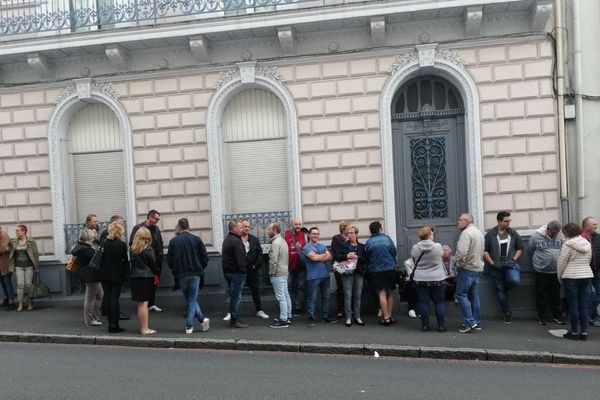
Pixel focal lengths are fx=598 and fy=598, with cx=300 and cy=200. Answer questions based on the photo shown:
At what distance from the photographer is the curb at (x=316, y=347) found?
7707 millimetres

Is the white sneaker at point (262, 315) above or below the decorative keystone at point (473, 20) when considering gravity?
below

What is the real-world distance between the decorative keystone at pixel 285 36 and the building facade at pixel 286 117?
42 mm

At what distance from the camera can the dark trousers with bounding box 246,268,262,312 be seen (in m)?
10.1

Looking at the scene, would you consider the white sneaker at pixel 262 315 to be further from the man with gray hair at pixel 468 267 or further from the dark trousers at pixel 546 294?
the dark trousers at pixel 546 294

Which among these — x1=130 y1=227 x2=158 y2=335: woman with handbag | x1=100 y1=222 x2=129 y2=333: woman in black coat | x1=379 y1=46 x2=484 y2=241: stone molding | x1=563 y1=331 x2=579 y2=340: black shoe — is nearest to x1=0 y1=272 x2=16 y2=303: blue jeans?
x1=100 y1=222 x2=129 y2=333: woman in black coat

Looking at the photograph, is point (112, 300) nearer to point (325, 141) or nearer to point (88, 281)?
point (88, 281)

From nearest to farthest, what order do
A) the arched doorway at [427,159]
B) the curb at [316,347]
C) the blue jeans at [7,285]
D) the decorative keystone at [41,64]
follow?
the curb at [316,347], the arched doorway at [427,159], the blue jeans at [7,285], the decorative keystone at [41,64]

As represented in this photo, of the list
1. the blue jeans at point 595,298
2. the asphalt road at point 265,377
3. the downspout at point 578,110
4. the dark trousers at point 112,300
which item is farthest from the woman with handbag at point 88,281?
the downspout at point 578,110

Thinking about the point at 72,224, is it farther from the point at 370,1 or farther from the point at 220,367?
the point at 370,1

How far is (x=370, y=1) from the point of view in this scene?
34.1 feet

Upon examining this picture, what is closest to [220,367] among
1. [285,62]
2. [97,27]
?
[285,62]

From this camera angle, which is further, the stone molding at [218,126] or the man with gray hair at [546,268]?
the stone molding at [218,126]

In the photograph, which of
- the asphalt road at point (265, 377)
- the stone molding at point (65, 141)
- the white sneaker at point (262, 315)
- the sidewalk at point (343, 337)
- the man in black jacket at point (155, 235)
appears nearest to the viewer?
the asphalt road at point (265, 377)

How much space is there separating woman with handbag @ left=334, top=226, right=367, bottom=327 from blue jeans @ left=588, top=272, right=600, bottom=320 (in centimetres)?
357
